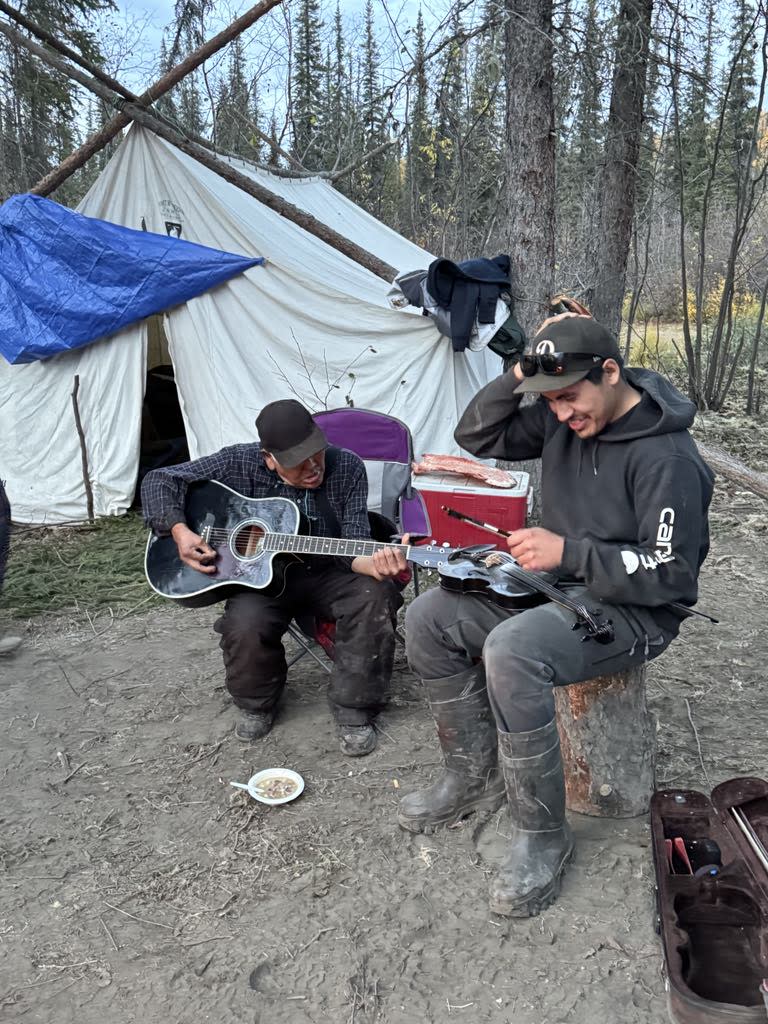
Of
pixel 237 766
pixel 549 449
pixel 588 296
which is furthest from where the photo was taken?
pixel 588 296

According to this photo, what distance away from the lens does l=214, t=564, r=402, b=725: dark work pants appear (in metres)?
3.18

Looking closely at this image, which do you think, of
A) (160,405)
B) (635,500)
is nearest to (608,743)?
(635,500)

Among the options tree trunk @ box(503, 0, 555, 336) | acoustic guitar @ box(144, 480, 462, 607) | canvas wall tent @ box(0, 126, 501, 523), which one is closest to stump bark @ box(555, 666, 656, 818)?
acoustic guitar @ box(144, 480, 462, 607)

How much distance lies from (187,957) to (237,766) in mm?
961

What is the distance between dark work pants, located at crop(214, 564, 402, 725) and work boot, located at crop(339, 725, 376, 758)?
27mm

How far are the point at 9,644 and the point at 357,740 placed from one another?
2.18m

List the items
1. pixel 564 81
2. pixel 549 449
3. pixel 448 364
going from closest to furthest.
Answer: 1. pixel 549 449
2. pixel 564 81
3. pixel 448 364

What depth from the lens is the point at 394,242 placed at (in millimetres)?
8703

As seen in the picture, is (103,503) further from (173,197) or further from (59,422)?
(173,197)

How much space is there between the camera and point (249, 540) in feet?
10.8

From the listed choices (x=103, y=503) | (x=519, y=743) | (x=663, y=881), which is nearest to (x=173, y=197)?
(x=103, y=503)

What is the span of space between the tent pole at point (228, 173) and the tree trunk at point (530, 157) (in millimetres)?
1213

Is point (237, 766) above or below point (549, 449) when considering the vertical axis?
below

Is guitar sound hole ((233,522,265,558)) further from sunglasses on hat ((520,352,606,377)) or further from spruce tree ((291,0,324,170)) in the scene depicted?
spruce tree ((291,0,324,170))
